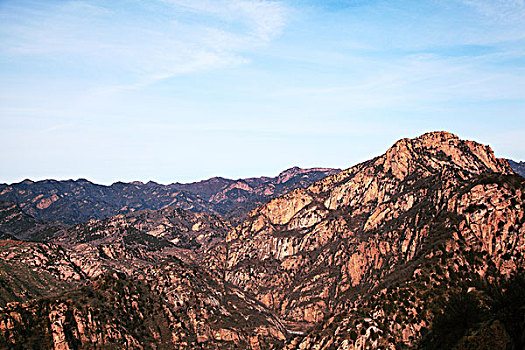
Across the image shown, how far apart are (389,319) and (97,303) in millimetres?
108655

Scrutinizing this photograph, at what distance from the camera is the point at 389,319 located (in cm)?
14650

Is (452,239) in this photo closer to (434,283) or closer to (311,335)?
(434,283)

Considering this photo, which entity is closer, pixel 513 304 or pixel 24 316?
pixel 513 304

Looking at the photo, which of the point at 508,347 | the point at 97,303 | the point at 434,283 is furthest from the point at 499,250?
the point at 97,303

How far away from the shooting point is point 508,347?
260 feet

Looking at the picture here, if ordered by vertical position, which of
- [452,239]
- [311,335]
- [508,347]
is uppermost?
[452,239]

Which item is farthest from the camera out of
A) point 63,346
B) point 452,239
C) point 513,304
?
point 452,239

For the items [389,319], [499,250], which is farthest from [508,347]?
[499,250]

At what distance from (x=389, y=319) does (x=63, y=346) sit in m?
103

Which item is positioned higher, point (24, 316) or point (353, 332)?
point (24, 316)

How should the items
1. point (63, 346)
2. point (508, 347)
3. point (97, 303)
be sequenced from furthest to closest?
point (97, 303) < point (63, 346) < point (508, 347)

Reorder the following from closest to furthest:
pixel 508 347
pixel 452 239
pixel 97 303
Answer: pixel 508 347
pixel 452 239
pixel 97 303

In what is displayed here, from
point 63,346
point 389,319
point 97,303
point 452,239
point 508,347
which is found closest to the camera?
point 508,347

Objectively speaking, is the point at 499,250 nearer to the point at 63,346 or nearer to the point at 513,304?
the point at 513,304
